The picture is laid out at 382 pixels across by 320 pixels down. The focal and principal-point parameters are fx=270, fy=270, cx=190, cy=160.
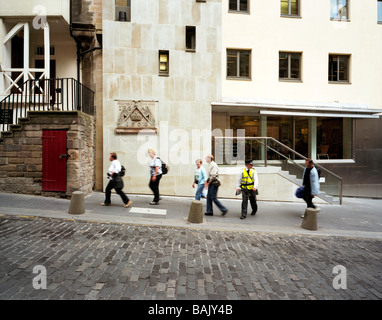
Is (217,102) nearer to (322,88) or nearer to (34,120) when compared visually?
(322,88)

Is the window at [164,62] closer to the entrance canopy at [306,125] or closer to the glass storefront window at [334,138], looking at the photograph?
the entrance canopy at [306,125]

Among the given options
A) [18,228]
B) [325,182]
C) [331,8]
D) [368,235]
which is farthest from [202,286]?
[331,8]

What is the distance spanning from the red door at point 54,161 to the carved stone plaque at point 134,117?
2.45 m

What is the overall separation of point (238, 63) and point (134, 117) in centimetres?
604

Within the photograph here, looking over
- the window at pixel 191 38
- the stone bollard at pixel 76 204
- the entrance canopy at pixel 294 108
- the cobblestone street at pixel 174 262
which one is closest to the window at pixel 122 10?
the window at pixel 191 38

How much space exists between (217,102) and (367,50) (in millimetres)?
9305

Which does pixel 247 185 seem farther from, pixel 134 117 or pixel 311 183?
pixel 134 117

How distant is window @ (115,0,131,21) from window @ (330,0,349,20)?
1047 cm

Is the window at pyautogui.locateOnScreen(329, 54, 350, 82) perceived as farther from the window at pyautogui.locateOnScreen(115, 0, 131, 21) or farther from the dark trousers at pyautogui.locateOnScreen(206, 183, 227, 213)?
the window at pyautogui.locateOnScreen(115, 0, 131, 21)

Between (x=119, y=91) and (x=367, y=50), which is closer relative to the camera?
(x=119, y=91)

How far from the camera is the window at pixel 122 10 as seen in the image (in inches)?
461

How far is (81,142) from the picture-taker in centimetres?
1010

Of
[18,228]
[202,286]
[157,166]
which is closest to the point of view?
[202,286]

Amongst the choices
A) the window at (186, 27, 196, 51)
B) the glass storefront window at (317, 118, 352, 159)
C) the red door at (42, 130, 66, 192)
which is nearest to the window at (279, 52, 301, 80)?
the glass storefront window at (317, 118, 352, 159)
